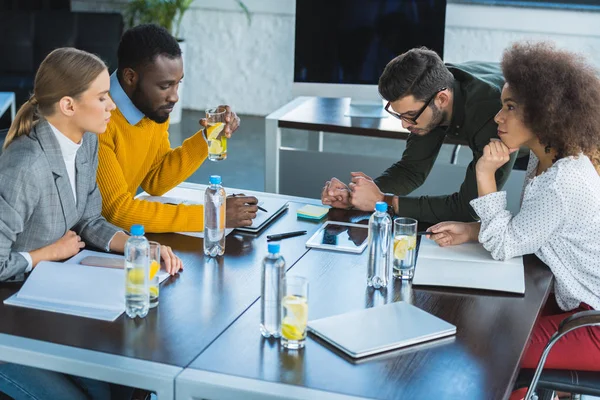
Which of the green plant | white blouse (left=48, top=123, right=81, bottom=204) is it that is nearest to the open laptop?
white blouse (left=48, top=123, right=81, bottom=204)

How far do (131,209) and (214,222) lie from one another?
10.9 inches

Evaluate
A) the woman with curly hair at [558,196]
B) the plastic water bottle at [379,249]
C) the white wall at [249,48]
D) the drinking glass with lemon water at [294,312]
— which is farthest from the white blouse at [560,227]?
the white wall at [249,48]

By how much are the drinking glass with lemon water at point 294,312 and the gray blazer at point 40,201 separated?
643mm

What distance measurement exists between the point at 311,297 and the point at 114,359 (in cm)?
48

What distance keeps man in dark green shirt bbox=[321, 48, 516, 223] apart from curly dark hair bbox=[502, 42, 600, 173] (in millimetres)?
380

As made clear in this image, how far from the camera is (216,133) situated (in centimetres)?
257

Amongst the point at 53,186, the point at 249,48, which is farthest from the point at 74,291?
the point at 249,48

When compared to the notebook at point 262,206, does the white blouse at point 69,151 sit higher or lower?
higher

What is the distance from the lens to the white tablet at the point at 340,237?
7.20 feet

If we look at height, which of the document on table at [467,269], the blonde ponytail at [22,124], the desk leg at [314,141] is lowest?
the desk leg at [314,141]

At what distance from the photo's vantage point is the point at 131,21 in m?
6.41

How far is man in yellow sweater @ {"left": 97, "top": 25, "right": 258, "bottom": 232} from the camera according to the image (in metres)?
2.25

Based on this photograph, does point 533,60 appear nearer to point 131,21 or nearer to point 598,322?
point 598,322

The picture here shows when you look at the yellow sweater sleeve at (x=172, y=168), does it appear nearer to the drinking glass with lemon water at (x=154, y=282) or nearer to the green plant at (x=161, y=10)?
the drinking glass with lemon water at (x=154, y=282)
